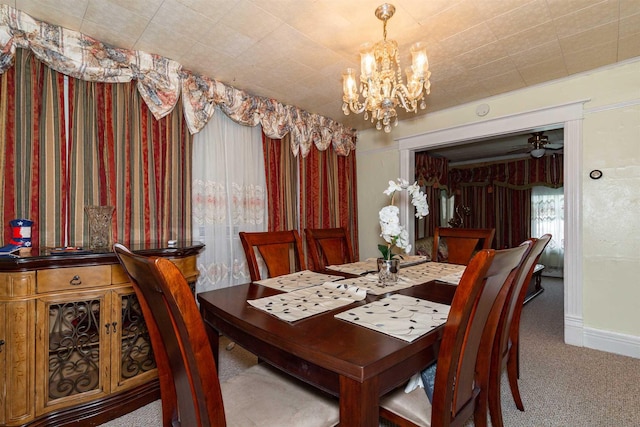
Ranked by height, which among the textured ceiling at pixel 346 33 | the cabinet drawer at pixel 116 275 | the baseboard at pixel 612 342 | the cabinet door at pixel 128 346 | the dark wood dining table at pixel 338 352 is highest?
the textured ceiling at pixel 346 33

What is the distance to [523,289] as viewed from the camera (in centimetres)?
162

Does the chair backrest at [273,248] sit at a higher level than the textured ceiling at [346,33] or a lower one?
lower

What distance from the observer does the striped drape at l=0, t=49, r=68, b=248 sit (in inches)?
71.1

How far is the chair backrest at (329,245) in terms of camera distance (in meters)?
2.41

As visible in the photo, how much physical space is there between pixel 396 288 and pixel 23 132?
7.79 feet

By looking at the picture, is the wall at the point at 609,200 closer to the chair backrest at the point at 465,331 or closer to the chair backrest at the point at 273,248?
the chair backrest at the point at 465,331

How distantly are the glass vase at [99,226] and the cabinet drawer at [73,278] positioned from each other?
29cm

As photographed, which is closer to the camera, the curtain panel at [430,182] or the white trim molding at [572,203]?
the white trim molding at [572,203]

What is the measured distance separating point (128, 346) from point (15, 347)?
0.48 metres

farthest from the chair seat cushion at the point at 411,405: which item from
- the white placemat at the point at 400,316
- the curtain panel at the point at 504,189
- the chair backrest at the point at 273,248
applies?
the curtain panel at the point at 504,189

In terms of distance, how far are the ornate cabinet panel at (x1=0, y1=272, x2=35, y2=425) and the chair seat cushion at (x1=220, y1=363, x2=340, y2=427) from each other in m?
1.09

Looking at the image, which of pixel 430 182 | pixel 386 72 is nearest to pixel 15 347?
pixel 386 72

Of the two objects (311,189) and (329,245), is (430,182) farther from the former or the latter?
(329,245)

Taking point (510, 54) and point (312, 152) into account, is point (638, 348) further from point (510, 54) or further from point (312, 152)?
point (312, 152)
